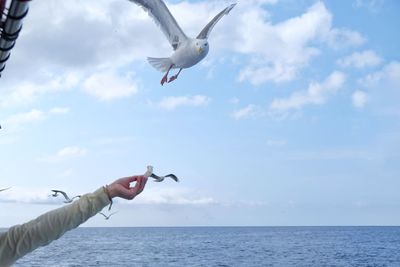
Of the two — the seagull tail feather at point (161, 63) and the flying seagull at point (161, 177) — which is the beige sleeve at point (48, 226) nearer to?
the flying seagull at point (161, 177)

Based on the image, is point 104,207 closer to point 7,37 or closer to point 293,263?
point 7,37

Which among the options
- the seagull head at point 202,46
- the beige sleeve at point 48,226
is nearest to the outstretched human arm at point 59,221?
the beige sleeve at point 48,226

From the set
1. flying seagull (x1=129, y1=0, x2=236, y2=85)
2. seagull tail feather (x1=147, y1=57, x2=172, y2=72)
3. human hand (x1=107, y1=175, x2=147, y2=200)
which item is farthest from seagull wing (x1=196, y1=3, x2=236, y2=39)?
human hand (x1=107, y1=175, x2=147, y2=200)

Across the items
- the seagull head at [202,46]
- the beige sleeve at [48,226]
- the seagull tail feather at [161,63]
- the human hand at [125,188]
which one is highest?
the seagull tail feather at [161,63]

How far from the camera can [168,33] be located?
7.30 meters

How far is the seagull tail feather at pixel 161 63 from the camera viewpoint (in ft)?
24.1

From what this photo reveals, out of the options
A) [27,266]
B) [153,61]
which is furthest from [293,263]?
[153,61]

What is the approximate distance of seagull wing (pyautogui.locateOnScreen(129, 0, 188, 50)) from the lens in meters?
7.21

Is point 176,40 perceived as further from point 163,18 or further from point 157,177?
point 157,177

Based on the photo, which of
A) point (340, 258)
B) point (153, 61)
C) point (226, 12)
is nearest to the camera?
point (226, 12)

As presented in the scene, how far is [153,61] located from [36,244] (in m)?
5.73

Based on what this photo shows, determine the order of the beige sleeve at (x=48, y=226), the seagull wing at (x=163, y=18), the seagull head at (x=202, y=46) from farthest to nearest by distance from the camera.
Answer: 1. the seagull wing at (x=163, y=18)
2. the seagull head at (x=202, y=46)
3. the beige sleeve at (x=48, y=226)

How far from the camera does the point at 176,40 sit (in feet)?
23.5

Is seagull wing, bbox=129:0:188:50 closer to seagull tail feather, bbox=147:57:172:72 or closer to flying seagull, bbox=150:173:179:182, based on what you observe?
seagull tail feather, bbox=147:57:172:72
